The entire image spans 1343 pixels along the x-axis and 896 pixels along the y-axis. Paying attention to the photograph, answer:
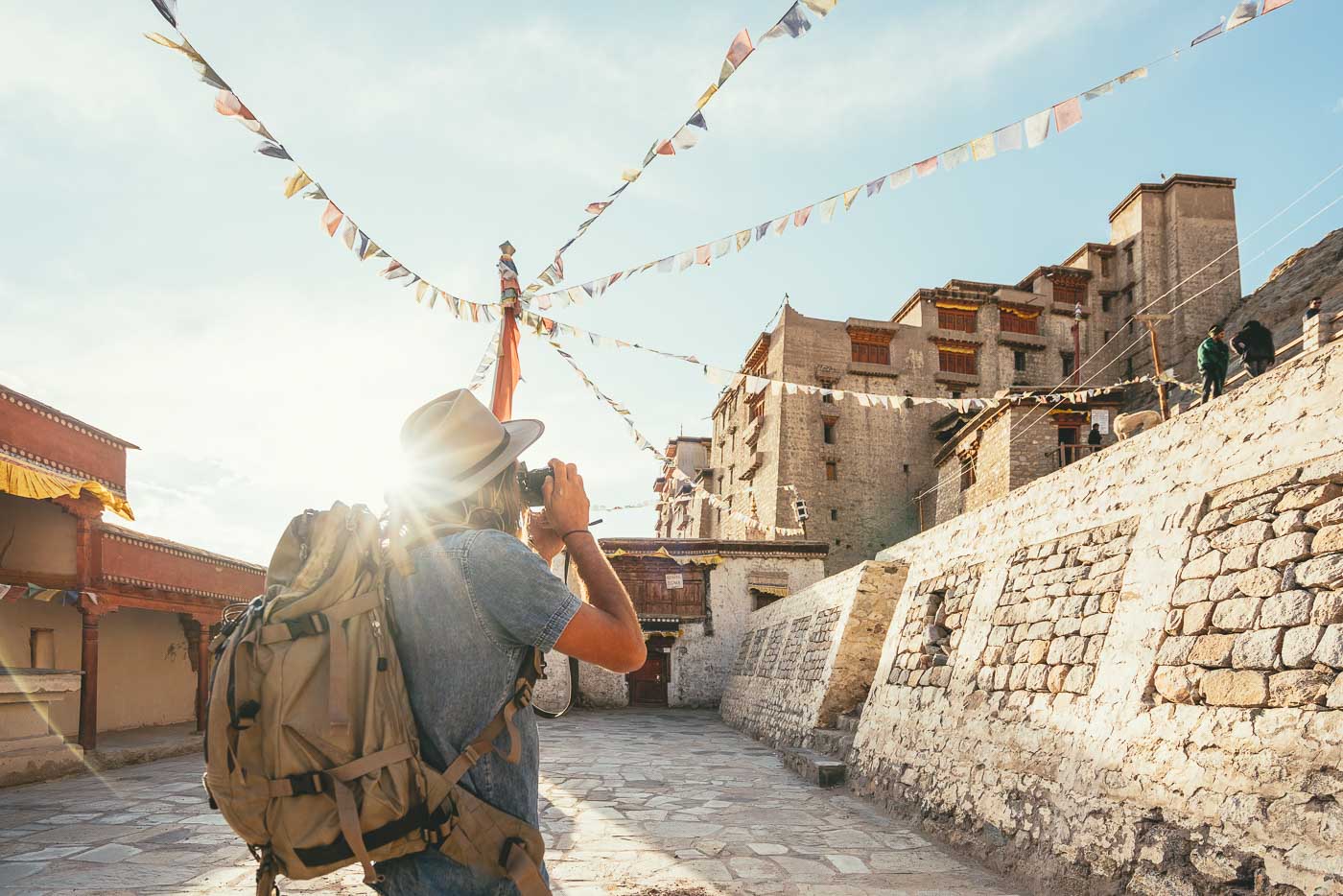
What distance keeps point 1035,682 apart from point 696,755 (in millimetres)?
7351

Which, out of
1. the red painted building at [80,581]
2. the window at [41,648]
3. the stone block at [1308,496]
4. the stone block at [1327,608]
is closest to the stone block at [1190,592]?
the stone block at [1308,496]

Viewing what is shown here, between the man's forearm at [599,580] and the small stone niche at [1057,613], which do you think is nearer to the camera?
the man's forearm at [599,580]

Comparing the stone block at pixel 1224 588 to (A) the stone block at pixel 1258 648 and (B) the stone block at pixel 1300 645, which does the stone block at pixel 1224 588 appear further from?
(B) the stone block at pixel 1300 645

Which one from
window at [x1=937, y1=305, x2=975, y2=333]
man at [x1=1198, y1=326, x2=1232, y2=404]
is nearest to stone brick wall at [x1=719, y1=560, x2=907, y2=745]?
man at [x1=1198, y1=326, x2=1232, y2=404]

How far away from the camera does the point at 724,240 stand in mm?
8070

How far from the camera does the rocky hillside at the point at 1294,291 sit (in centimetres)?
2715

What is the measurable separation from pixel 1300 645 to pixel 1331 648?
20 centimetres

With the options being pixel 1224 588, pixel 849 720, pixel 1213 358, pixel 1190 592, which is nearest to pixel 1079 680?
pixel 1190 592

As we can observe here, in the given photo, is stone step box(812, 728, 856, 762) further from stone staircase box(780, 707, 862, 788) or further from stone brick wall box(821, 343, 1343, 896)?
stone brick wall box(821, 343, 1343, 896)

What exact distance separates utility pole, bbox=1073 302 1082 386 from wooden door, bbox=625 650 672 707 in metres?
21.2

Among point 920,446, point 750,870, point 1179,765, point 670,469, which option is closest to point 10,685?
point 670,469

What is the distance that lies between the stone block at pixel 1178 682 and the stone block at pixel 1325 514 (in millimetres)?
985

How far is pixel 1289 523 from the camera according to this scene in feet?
14.5

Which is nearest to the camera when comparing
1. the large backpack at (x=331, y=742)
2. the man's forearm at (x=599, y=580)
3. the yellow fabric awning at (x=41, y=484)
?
the large backpack at (x=331, y=742)
